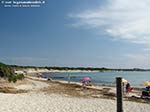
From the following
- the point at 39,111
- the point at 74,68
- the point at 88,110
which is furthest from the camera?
the point at 74,68

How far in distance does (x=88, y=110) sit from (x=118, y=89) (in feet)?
27.6

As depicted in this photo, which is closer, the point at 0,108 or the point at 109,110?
the point at 0,108

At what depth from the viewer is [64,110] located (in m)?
14.6

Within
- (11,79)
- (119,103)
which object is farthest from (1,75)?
(119,103)

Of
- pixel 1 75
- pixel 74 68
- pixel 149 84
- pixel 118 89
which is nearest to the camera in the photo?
pixel 118 89

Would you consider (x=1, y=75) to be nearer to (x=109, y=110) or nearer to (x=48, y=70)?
(x=109, y=110)

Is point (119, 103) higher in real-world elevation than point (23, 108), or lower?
higher

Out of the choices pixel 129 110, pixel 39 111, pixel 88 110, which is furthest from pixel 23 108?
pixel 129 110

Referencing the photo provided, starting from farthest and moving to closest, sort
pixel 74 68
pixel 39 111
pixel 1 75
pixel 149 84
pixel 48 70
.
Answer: pixel 74 68 → pixel 48 70 → pixel 1 75 → pixel 149 84 → pixel 39 111

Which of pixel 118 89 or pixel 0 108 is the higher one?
pixel 118 89

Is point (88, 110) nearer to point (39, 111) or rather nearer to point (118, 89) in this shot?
point (39, 111)

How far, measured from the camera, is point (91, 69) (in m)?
199

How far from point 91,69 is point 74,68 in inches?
692

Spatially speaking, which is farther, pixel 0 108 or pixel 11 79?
pixel 11 79
